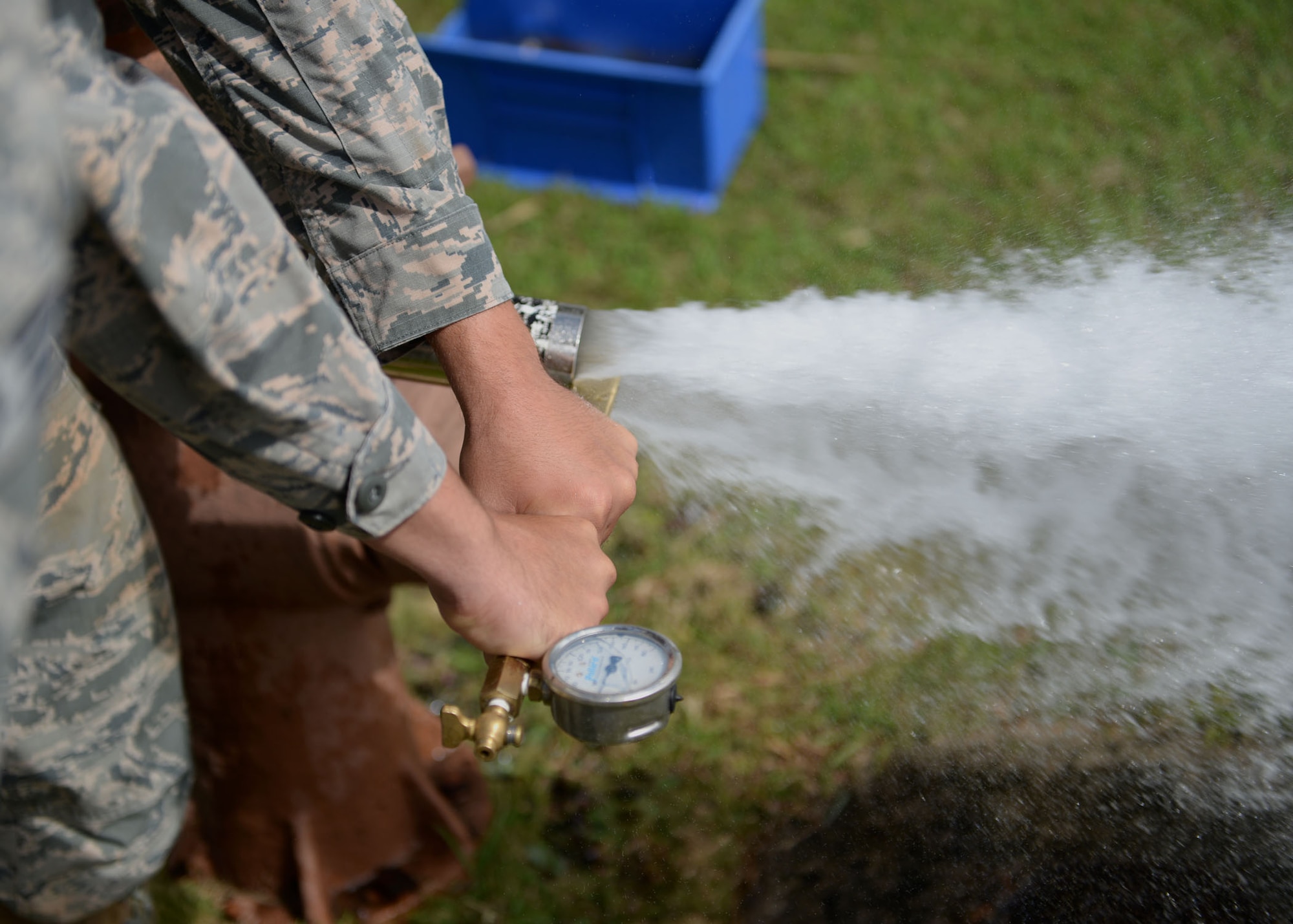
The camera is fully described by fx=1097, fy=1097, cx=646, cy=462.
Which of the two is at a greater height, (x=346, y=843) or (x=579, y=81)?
(x=579, y=81)

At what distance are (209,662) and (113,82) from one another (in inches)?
59.7

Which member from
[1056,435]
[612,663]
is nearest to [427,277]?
[612,663]

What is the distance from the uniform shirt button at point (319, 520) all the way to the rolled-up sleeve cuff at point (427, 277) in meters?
0.48

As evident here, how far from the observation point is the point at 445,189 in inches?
68.4

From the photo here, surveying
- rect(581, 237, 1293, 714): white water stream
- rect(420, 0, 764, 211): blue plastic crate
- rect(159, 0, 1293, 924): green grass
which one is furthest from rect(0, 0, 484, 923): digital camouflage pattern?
rect(420, 0, 764, 211): blue plastic crate

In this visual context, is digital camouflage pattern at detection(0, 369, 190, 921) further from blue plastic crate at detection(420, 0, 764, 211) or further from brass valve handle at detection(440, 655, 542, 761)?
blue plastic crate at detection(420, 0, 764, 211)

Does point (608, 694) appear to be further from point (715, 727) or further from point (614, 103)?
point (614, 103)

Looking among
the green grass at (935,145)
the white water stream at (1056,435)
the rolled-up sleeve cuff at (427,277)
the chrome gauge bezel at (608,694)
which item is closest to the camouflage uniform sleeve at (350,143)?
the rolled-up sleeve cuff at (427,277)

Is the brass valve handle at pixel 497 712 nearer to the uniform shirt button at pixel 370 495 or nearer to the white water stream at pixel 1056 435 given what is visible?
the uniform shirt button at pixel 370 495

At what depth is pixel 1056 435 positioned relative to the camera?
2.12 m

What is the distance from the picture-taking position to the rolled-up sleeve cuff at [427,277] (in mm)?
1717

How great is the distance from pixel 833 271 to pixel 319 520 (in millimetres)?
3041

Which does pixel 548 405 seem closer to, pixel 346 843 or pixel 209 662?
Result: pixel 209 662

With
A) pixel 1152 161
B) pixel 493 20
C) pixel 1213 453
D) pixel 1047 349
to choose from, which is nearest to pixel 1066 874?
pixel 1213 453
